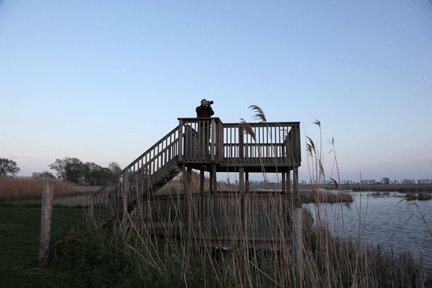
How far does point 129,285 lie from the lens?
4324 mm

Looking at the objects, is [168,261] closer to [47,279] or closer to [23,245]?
[47,279]

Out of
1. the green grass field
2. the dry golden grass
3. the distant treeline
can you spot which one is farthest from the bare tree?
the green grass field

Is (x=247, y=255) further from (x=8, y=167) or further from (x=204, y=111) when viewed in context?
(x=8, y=167)

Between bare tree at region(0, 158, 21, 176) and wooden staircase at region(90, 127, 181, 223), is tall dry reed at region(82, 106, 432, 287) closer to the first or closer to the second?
wooden staircase at region(90, 127, 181, 223)

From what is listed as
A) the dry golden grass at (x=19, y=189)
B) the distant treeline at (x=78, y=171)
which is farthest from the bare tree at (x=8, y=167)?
the dry golden grass at (x=19, y=189)

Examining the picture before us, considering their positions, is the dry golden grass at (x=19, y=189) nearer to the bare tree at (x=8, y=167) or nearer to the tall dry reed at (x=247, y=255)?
the tall dry reed at (x=247, y=255)

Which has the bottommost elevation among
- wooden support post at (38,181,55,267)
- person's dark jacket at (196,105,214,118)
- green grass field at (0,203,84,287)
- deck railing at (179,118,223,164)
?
green grass field at (0,203,84,287)

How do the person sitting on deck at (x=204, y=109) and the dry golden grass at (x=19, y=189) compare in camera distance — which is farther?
the dry golden grass at (x=19, y=189)

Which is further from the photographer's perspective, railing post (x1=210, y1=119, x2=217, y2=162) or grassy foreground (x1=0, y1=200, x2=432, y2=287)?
railing post (x1=210, y1=119, x2=217, y2=162)

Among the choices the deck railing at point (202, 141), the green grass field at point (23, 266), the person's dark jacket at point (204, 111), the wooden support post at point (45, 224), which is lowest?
the green grass field at point (23, 266)

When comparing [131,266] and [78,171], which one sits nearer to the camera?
[131,266]

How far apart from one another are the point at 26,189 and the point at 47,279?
21.5 m

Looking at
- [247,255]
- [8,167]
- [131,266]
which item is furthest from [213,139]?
[8,167]

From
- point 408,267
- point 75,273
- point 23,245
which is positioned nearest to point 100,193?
point 23,245
